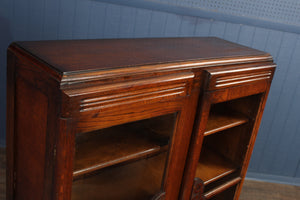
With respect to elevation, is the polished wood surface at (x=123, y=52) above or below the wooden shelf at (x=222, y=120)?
above

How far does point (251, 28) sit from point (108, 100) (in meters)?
1.95

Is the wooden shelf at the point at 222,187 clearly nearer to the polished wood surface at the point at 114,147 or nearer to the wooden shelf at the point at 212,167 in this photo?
the wooden shelf at the point at 212,167

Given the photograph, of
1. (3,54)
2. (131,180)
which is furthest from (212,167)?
(3,54)

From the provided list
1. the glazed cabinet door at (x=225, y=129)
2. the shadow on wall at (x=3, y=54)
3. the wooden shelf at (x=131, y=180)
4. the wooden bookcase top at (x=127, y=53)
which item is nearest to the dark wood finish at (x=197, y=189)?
the glazed cabinet door at (x=225, y=129)

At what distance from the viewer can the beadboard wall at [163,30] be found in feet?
8.63

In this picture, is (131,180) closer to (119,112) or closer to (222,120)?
(119,112)

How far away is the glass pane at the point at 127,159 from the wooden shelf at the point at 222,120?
345mm

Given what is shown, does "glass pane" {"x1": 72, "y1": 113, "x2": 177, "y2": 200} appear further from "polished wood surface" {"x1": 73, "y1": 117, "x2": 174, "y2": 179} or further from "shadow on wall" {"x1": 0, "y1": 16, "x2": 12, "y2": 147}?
"shadow on wall" {"x1": 0, "y1": 16, "x2": 12, "y2": 147}

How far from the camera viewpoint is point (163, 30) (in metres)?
2.78

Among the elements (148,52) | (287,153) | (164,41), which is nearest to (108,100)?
(148,52)

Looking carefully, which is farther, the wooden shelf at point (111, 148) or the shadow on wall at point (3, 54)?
the shadow on wall at point (3, 54)

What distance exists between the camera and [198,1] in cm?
270

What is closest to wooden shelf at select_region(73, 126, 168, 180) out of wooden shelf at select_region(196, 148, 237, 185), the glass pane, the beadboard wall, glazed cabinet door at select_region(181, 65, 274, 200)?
the glass pane

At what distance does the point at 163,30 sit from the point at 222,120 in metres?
1.07
